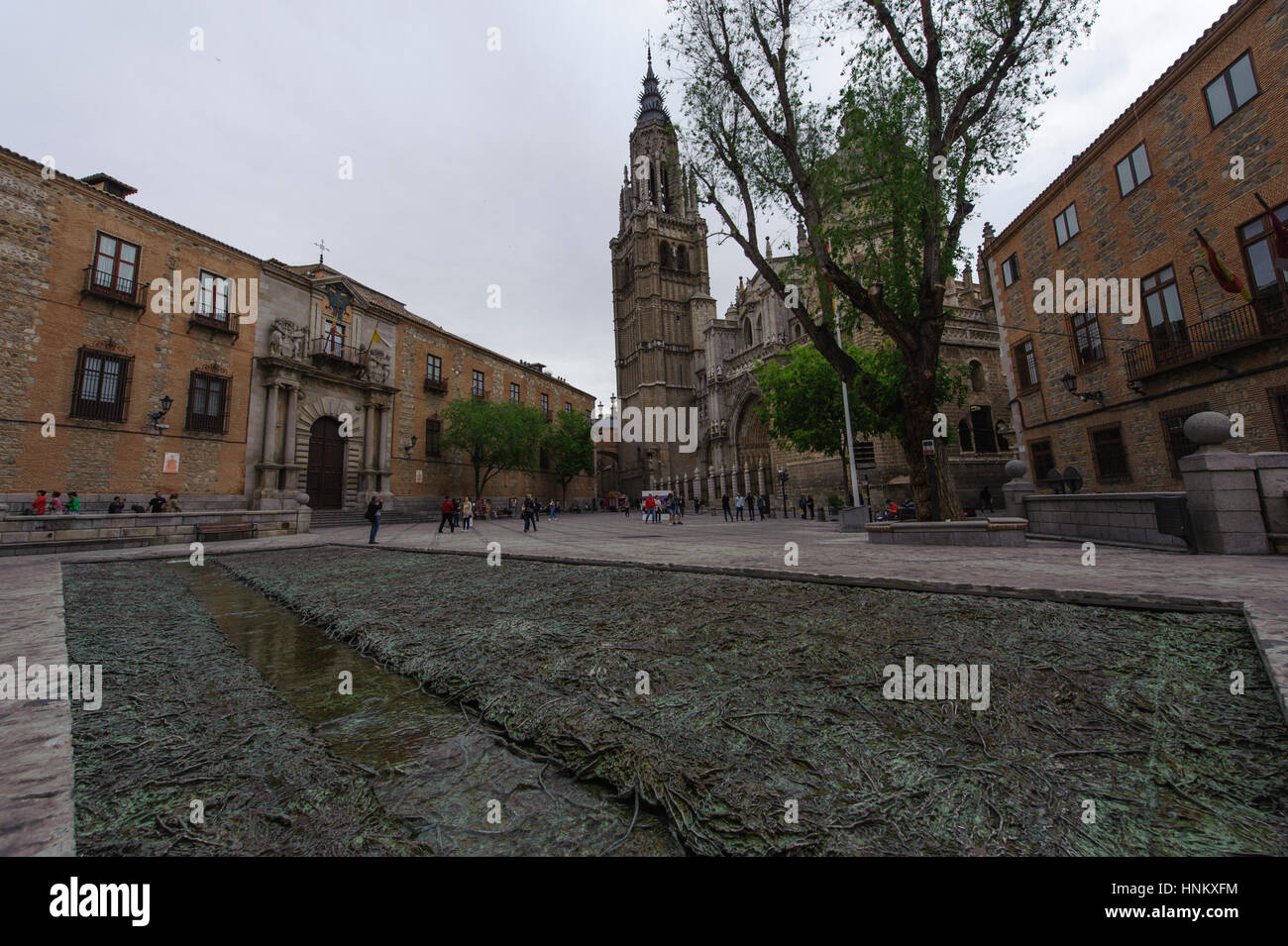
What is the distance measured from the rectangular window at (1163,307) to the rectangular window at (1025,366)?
4.21m

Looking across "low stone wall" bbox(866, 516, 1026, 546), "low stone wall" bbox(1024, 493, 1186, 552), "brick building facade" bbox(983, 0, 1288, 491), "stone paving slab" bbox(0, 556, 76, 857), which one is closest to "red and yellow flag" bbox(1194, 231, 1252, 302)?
"brick building facade" bbox(983, 0, 1288, 491)

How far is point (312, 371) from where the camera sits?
22406 millimetres

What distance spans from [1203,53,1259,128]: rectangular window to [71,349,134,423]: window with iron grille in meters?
31.6

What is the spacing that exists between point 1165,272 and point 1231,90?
3.86 metres

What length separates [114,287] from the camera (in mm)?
16656

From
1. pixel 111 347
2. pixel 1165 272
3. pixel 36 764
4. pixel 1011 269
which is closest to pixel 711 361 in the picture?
pixel 1011 269

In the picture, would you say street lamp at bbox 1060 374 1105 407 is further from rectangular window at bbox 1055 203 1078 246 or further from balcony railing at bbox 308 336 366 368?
balcony railing at bbox 308 336 366 368

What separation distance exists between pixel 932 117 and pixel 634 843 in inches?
538

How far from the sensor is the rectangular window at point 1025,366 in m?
17.8

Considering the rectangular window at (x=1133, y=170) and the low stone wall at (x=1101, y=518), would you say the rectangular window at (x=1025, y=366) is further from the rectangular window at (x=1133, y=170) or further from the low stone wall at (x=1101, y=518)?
the low stone wall at (x=1101, y=518)

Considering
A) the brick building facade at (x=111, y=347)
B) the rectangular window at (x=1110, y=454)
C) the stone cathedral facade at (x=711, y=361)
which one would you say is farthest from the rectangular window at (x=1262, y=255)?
the brick building facade at (x=111, y=347)

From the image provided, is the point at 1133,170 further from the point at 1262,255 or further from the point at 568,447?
the point at 568,447
